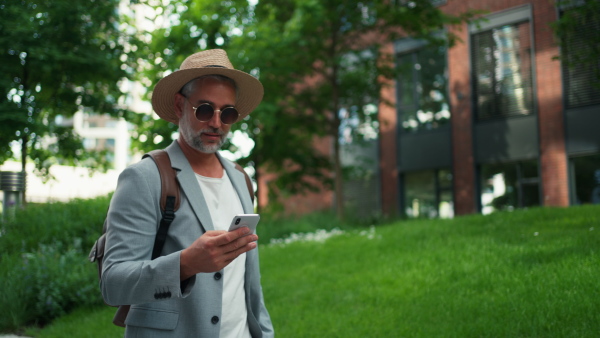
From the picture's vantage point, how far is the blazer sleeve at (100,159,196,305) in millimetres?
2162

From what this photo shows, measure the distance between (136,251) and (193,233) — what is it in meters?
0.30

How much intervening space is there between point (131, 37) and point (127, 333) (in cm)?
1228

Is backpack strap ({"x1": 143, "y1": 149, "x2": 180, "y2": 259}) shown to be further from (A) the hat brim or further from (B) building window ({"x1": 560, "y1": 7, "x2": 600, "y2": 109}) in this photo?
(B) building window ({"x1": 560, "y1": 7, "x2": 600, "y2": 109})

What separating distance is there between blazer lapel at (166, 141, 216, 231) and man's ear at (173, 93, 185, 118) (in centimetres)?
28

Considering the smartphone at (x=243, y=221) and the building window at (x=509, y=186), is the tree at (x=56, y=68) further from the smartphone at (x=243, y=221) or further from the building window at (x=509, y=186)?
the building window at (x=509, y=186)

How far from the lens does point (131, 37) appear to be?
1372cm

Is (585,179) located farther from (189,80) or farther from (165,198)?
(165,198)

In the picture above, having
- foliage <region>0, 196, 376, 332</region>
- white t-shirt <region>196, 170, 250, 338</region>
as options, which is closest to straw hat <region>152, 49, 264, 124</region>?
white t-shirt <region>196, 170, 250, 338</region>

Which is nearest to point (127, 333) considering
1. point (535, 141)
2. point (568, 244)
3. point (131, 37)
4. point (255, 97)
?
point (255, 97)

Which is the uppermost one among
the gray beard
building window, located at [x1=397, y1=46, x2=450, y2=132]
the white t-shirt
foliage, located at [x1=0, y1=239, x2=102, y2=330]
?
building window, located at [x1=397, y1=46, x2=450, y2=132]

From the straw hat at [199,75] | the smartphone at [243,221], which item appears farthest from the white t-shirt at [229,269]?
the smartphone at [243,221]

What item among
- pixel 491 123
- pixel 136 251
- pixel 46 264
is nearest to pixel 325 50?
pixel 491 123

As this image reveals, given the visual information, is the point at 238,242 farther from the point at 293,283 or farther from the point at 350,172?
the point at 350,172

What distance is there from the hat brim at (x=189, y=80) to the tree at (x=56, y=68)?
9.25 metres
